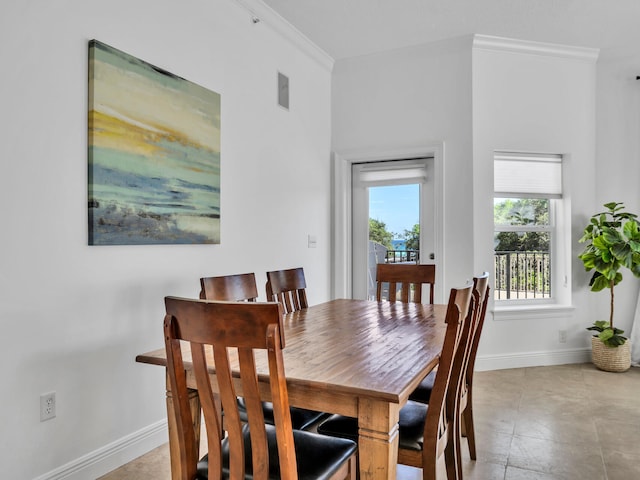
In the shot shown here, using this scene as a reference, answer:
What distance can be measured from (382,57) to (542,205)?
215 centimetres

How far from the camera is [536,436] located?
2.68 meters

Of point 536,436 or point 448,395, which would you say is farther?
point 536,436

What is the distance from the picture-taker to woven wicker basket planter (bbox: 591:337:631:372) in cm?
397

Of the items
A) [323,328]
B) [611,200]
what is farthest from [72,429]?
[611,200]

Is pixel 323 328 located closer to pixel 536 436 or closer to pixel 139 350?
pixel 139 350

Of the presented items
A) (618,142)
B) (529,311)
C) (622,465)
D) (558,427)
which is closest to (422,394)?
(622,465)

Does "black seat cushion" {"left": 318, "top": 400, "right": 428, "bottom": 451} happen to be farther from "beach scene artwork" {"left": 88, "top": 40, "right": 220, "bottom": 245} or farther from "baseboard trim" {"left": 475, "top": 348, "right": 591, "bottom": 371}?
"baseboard trim" {"left": 475, "top": 348, "right": 591, "bottom": 371}

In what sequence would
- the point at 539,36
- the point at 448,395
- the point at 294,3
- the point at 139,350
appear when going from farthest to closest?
1. the point at 539,36
2. the point at 294,3
3. the point at 139,350
4. the point at 448,395

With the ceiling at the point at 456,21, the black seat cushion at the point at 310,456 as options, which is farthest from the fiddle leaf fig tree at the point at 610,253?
the black seat cushion at the point at 310,456

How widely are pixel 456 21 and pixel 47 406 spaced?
387cm

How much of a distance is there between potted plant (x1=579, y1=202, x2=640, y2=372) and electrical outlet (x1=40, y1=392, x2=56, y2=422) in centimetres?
415

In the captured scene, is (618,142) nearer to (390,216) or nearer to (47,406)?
(390,216)

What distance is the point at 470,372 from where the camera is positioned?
2.29m

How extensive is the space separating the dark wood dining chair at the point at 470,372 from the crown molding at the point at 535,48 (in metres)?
2.70
